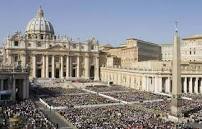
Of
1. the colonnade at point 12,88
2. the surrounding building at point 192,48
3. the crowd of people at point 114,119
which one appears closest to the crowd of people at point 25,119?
the crowd of people at point 114,119

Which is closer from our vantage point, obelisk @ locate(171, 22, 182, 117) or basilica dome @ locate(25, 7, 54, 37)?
obelisk @ locate(171, 22, 182, 117)

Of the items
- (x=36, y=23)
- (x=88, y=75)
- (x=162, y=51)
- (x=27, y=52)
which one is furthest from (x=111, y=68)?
(x=162, y=51)

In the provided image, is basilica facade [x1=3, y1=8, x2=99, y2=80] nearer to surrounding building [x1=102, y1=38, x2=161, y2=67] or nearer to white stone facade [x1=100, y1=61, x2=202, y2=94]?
surrounding building [x1=102, y1=38, x2=161, y2=67]

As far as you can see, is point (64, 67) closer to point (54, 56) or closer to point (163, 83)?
point (54, 56)

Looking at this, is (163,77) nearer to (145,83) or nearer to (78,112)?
(145,83)

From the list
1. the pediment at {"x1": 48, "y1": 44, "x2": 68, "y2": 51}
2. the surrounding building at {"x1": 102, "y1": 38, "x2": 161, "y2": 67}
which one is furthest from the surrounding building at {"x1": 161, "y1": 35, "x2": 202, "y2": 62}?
the pediment at {"x1": 48, "y1": 44, "x2": 68, "y2": 51}

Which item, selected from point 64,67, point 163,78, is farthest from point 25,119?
point 64,67
